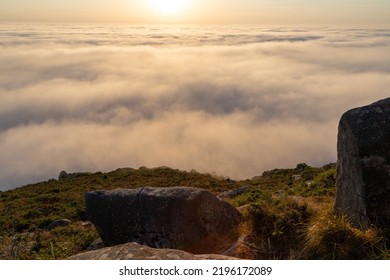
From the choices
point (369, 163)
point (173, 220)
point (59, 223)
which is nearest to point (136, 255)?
point (173, 220)

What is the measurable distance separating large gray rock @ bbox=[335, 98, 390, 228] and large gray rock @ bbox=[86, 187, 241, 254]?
2.31 m

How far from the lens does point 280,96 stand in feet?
589

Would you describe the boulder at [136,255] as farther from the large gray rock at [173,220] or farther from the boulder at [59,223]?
the boulder at [59,223]

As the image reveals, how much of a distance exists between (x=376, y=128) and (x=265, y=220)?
251 cm

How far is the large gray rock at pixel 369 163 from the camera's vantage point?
6406mm

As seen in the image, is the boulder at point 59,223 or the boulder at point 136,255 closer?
the boulder at point 136,255

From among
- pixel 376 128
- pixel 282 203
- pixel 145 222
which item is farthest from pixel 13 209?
pixel 376 128

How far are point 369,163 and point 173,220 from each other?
3771 millimetres

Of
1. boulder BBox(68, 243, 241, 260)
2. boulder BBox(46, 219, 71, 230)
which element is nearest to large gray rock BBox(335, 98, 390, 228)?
boulder BBox(68, 243, 241, 260)

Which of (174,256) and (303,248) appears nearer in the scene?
(174,256)

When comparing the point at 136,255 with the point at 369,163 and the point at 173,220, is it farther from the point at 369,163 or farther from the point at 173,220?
the point at 369,163

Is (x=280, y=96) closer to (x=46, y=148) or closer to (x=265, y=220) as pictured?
(x=46, y=148)

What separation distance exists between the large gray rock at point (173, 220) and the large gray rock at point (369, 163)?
7.58ft

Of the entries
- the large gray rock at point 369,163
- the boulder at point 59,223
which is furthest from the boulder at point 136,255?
the boulder at point 59,223
